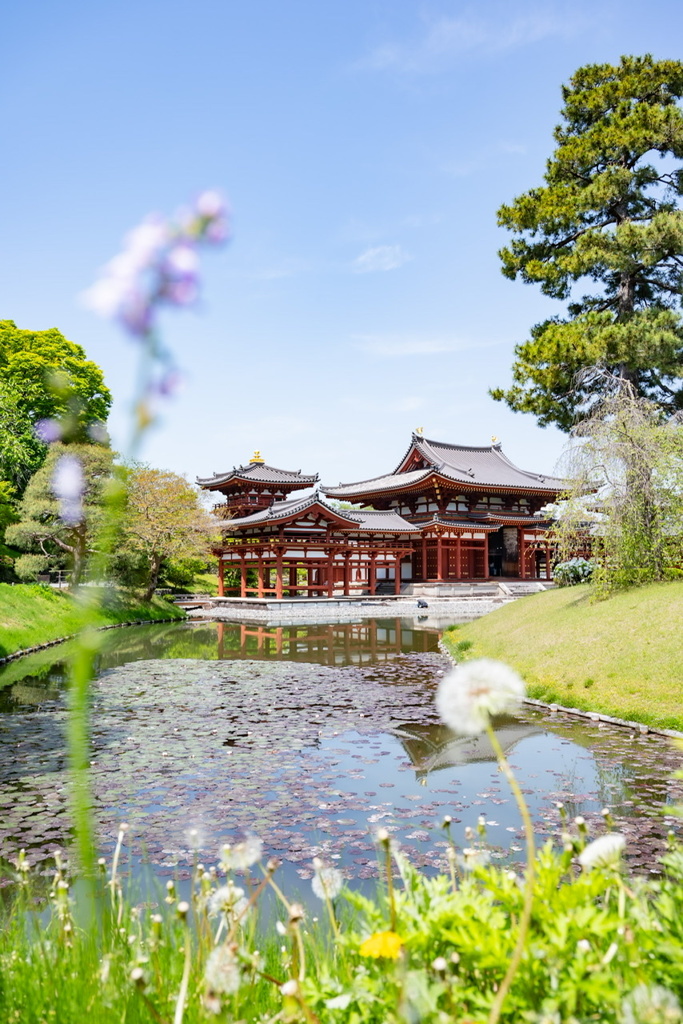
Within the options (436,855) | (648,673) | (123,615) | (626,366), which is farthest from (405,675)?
(123,615)

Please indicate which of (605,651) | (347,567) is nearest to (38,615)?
(605,651)

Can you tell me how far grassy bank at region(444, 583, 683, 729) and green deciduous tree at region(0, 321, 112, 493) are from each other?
54.1ft

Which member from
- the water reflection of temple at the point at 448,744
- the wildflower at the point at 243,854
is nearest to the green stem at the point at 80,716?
the wildflower at the point at 243,854

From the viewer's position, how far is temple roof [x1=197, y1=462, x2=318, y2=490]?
40.0m

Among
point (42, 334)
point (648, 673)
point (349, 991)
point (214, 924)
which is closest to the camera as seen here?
point (349, 991)

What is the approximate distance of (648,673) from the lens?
9.38m

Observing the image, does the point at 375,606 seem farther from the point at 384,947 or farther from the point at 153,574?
the point at 384,947

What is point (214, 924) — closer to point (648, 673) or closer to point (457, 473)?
point (648, 673)

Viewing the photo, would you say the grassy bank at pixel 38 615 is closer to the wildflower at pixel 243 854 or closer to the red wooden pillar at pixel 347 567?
the red wooden pillar at pixel 347 567

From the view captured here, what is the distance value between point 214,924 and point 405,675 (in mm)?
9063

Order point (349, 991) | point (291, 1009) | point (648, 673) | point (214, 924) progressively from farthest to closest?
point (648, 673) → point (214, 924) → point (349, 991) → point (291, 1009)

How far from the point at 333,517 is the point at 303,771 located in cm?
2387

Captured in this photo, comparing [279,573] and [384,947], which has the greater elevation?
[279,573]

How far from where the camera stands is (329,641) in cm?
1878
